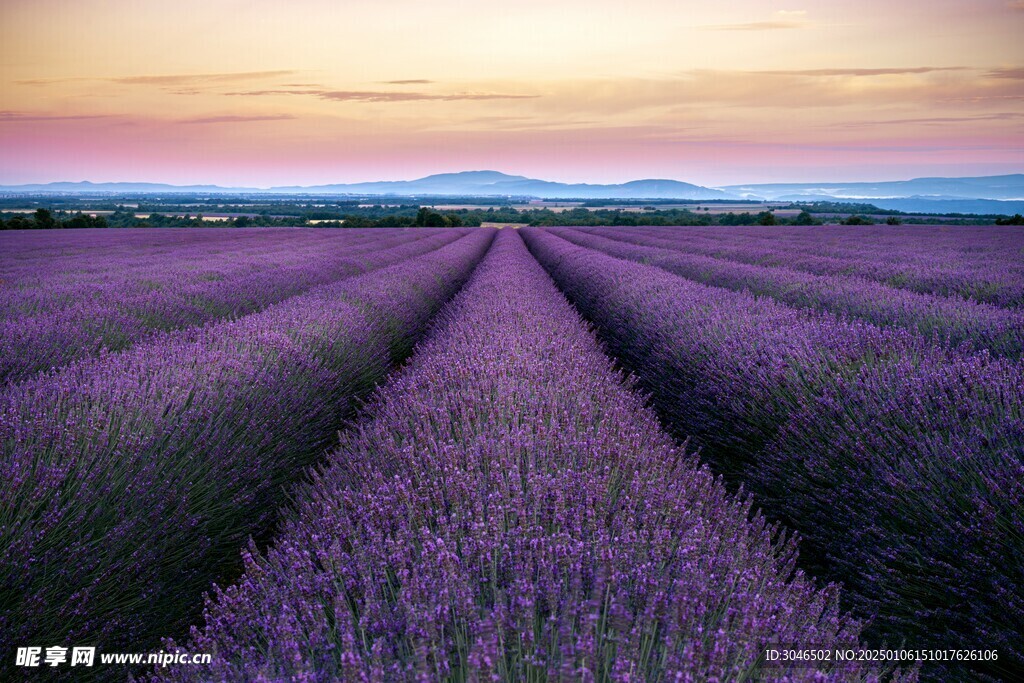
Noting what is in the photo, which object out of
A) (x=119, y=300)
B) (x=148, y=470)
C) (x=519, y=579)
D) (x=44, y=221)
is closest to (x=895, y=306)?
(x=519, y=579)

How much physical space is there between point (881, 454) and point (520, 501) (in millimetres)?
1777

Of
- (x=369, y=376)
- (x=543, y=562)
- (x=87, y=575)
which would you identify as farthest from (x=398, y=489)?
(x=369, y=376)

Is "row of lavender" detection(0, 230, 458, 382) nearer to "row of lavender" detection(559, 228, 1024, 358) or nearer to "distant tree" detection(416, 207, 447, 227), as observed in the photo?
"row of lavender" detection(559, 228, 1024, 358)

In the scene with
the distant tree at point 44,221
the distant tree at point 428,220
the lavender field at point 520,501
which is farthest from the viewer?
the distant tree at point 428,220

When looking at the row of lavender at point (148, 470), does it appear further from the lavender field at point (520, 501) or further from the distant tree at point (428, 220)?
the distant tree at point (428, 220)

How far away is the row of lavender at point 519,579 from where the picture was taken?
3.52 feet

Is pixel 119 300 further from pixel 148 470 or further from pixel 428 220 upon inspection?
pixel 428 220

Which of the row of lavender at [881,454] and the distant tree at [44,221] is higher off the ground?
the distant tree at [44,221]

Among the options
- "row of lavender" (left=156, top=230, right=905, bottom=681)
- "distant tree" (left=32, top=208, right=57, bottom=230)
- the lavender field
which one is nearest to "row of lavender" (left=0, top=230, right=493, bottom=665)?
the lavender field

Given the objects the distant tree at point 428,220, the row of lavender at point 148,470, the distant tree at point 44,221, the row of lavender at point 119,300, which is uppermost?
the distant tree at point 428,220

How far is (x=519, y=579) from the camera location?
1230mm

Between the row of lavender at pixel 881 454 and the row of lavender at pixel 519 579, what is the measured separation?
734mm

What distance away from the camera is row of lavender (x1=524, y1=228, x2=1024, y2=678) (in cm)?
189

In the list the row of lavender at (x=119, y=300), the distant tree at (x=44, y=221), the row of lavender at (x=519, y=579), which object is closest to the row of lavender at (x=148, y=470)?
the row of lavender at (x=519, y=579)
